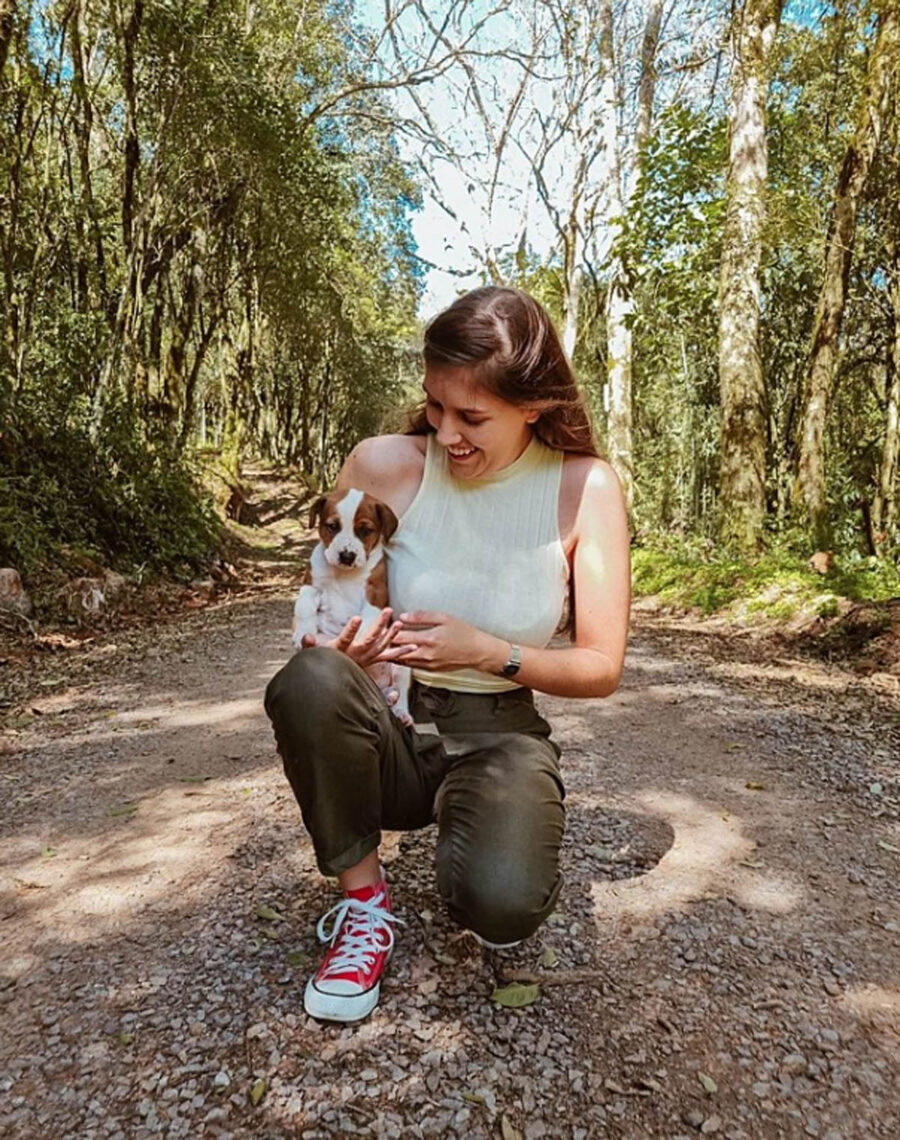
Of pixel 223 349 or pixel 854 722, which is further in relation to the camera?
pixel 223 349

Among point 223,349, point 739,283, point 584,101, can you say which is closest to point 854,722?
point 739,283

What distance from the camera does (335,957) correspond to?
189 centimetres

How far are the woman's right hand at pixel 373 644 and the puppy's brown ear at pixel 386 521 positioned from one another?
30 cm

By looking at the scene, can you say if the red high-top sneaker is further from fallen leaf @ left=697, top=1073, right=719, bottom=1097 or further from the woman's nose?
the woman's nose

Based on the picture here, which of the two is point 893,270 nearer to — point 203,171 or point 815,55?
point 815,55

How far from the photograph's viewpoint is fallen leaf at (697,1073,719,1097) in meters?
1.64

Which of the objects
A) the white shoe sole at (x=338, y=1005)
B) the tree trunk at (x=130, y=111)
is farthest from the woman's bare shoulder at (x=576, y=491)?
the tree trunk at (x=130, y=111)

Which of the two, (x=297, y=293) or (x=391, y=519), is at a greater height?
(x=297, y=293)

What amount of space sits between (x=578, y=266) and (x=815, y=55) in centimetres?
530

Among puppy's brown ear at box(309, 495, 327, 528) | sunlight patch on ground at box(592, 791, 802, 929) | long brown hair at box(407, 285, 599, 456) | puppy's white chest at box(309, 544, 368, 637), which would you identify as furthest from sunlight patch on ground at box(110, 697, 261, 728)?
long brown hair at box(407, 285, 599, 456)

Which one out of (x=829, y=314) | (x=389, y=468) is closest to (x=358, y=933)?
(x=389, y=468)

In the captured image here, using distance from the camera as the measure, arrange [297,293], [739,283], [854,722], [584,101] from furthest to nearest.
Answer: [297,293] < [584,101] < [739,283] < [854,722]

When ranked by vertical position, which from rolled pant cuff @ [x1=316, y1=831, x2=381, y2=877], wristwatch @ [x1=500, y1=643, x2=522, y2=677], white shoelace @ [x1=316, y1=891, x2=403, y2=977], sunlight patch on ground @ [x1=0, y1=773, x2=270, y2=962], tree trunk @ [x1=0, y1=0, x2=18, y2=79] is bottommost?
sunlight patch on ground @ [x1=0, y1=773, x2=270, y2=962]

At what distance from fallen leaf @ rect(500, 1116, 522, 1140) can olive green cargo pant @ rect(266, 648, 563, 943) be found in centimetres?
43
